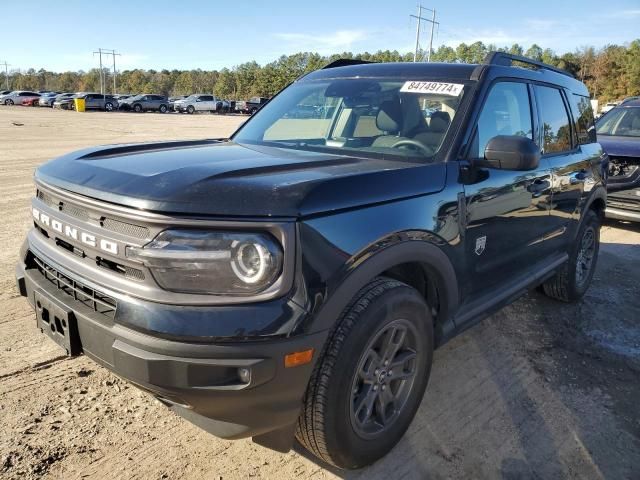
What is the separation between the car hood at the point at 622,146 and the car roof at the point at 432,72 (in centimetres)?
446

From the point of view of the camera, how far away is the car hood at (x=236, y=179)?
1.92 meters

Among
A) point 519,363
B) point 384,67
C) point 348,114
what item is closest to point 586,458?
point 519,363

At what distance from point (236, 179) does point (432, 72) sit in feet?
5.75

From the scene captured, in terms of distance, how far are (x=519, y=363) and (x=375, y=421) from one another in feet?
5.29

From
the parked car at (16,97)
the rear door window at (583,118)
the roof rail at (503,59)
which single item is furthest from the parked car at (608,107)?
the parked car at (16,97)

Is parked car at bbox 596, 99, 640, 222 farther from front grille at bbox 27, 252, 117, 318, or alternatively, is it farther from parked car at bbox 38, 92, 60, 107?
parked car at bbox 38, 92, 60, 107

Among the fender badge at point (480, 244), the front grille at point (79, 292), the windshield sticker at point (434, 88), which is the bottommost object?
the front grille at point (79, 292)

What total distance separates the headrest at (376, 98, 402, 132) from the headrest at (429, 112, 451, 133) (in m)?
0.20

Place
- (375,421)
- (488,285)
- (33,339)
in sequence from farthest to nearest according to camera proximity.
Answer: (33,339) → (488,285) → (375,421)

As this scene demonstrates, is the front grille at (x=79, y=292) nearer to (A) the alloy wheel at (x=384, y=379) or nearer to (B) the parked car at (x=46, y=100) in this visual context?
(A) the alloy wheel at (x=384, y=379)

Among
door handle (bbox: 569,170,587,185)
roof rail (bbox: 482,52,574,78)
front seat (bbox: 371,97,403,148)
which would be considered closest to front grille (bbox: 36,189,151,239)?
front seat (bbox: 371,97,403,148)

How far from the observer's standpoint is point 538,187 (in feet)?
11.5

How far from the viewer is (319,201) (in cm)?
201

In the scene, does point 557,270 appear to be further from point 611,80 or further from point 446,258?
point 611,80
